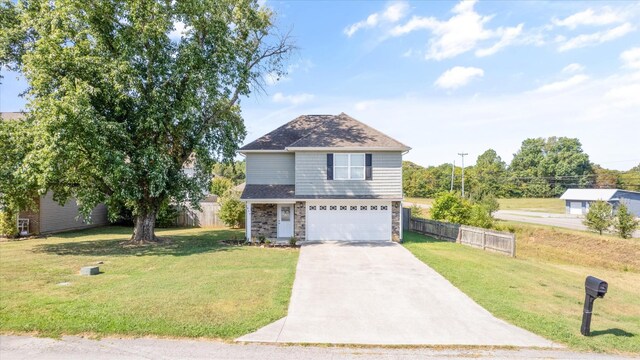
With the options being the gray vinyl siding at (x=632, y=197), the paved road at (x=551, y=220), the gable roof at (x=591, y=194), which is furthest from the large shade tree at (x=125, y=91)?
the gray vinyl siding at (x=632, y=197)

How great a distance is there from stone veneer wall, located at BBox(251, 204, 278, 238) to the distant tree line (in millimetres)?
47428

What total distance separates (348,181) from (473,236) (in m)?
6.91

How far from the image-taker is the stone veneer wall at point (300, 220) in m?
17.0

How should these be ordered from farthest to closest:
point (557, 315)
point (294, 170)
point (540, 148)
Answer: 1. point (540, 148)
2. point (294, 170)
3. point (557, 315)

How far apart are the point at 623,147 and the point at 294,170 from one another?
232 ft

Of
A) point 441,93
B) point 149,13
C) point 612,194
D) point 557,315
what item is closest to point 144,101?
point 149,13

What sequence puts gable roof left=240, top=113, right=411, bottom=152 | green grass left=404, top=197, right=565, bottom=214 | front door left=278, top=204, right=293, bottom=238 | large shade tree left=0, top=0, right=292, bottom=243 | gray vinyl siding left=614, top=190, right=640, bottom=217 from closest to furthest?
large shade tree left=0, top=0, right=292, bottom=243, gable roof left=240, top=113, right=411, bottom=152, front door left=278, top=204, right=293, bottom=238, gray vinyl siding left=614, top=190, right=640, bottom=217, green grass left=404, top=197, right=565, bottom=214

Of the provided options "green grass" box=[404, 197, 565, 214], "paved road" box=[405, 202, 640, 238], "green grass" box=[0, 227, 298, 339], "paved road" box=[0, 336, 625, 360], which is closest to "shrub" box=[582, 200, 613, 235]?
"paved road" box=[405, 202, 640, 238]

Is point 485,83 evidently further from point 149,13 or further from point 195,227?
point 195,227

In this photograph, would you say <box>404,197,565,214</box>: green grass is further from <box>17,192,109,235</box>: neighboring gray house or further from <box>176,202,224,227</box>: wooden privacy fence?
<box>17,192,109,235</box>: neighboring gray house

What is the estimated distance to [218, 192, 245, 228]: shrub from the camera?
23.7 meters

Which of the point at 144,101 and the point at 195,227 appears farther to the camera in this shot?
the point at 195,227

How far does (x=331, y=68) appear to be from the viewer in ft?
65.4

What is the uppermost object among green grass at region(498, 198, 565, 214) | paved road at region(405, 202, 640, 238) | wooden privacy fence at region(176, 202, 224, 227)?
wooden privacy fence at region(176, 202, 224, 227)
